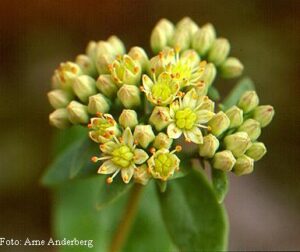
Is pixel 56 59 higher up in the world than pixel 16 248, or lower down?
higher up

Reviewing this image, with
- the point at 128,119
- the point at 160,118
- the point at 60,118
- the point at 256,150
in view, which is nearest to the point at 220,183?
the point at 256,150

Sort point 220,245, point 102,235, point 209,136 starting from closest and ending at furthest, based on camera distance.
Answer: point 209,136 → point 220,245 → point 102,235

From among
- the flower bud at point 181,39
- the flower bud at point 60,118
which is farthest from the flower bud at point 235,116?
the flower bud at point 60,118

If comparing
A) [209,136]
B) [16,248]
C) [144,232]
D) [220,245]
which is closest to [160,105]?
[209,136]

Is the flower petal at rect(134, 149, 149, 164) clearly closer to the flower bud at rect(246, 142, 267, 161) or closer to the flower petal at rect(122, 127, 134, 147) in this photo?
the flower petal at rect(122, 127, 134, 147)

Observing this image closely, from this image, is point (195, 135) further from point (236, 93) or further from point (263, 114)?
point (236, 93)

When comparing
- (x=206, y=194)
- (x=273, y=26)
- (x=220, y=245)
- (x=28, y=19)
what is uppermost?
(x=28, y=19)

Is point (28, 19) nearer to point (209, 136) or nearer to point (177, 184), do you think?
point (177, 184)
